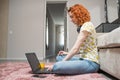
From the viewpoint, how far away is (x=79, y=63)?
1910 mm

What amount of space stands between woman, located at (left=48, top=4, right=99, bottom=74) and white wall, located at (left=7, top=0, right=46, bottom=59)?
14.1 feet

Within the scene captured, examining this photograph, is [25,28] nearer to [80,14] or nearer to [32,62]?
[32,62]

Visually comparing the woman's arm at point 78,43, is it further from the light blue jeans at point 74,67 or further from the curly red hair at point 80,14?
the curly red hair at point 80,14

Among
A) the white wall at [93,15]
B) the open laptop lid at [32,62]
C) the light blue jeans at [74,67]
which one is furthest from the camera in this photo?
the white wall at [93,15]

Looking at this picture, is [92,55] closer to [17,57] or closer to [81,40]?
[81,40]

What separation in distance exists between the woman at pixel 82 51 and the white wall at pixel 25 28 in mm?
4286

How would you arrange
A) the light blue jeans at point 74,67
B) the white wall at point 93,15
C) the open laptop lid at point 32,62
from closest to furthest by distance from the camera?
the light blue jeans at point 74,67
the open laptop lid at point 32,62
the white wall at point 93,15

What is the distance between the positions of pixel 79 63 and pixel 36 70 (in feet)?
1.77

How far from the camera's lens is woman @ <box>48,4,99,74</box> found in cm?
190

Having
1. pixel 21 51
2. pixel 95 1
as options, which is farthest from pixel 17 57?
pixel 95 1

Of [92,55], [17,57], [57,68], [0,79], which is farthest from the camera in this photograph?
[17,57]

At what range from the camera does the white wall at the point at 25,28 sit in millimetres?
6336

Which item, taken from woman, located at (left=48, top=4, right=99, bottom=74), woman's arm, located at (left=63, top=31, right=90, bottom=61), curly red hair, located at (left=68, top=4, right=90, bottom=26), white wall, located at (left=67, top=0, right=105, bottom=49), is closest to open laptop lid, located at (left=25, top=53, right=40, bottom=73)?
woman, located at (left=48, top=4, right=99, bottom=74)

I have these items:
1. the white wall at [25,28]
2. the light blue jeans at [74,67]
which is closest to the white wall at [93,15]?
the white wall at [25,28]
